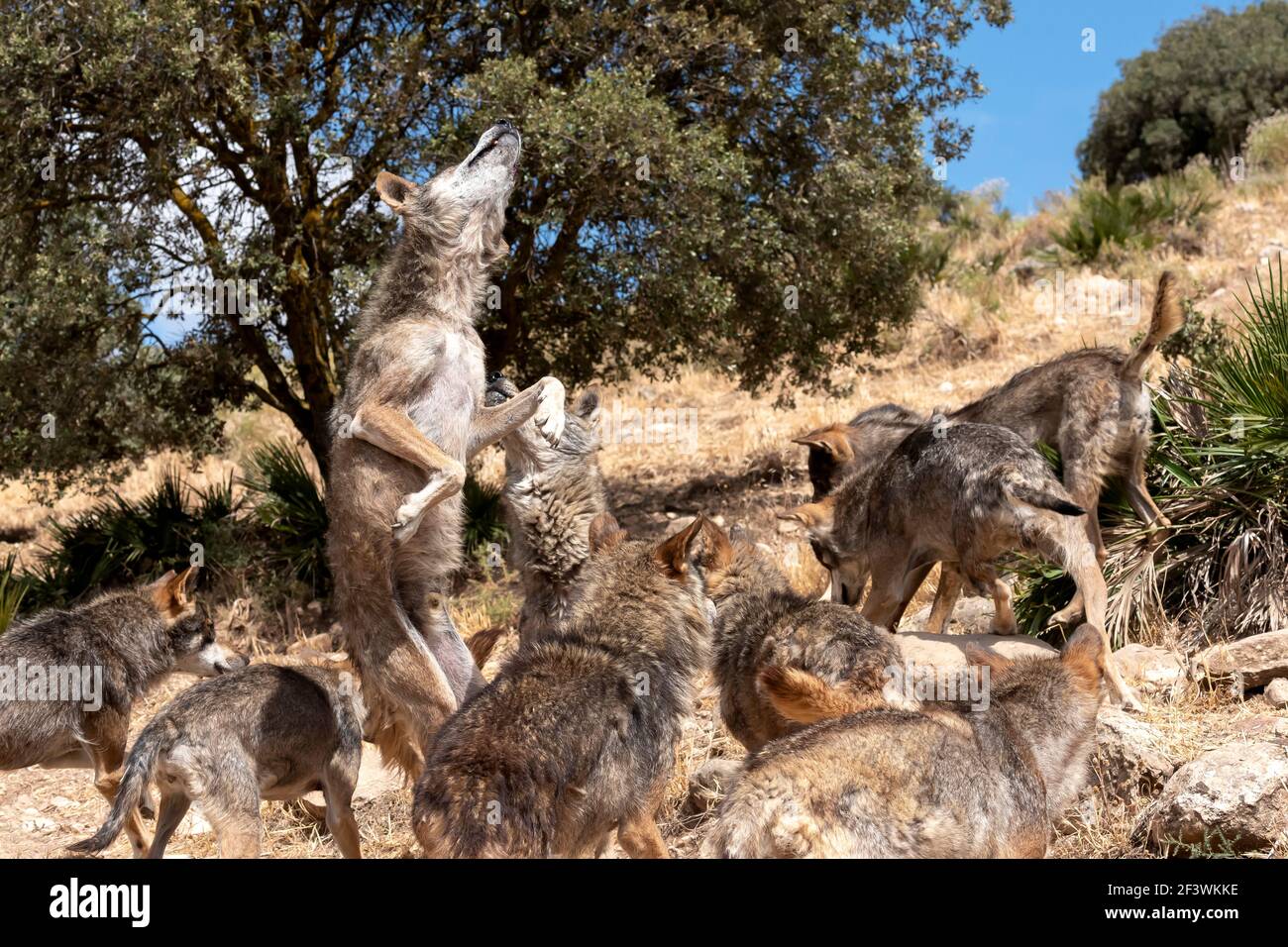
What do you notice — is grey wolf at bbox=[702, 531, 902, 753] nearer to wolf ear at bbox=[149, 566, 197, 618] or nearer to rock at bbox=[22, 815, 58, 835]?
wolf ear at bbox=[149, 566, 197, 618]

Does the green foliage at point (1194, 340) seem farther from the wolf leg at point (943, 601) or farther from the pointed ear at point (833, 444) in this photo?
the wolf leg at point (943, 601)

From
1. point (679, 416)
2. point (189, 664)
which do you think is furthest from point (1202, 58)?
point (189, 664)

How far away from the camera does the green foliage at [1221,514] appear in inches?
357

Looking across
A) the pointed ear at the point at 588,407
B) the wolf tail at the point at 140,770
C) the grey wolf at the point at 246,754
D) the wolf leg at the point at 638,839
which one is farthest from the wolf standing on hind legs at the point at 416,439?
the wolf leg at the point at 638,839

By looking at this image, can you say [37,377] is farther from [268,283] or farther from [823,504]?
[823,504]

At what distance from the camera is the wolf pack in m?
5.21

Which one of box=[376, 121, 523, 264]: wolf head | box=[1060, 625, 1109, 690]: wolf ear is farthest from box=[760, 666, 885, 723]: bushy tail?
box=[376, 121, 523, 264]: wolf head

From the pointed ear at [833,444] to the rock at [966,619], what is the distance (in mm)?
1435

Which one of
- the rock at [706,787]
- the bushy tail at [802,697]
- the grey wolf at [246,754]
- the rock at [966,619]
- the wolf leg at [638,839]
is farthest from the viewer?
the rock at [966,619]

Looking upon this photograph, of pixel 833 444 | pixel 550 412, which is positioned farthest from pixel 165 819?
pixel 833 444

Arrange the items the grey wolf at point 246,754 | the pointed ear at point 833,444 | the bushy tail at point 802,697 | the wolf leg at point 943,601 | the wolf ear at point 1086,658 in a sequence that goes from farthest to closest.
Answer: the pointed ear at point 833,444, the wolf leg at point 943,601, the grey wolf at point 246,754, the wolf ear at point 1086,658, the bushy tail at point 802,697

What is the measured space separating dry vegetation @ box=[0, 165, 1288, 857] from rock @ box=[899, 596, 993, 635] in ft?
4.13

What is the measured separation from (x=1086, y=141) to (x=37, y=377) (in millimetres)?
33375

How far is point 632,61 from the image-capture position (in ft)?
46.6
